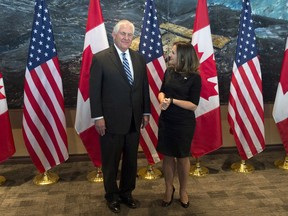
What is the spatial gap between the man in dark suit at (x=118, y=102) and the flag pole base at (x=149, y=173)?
68cm

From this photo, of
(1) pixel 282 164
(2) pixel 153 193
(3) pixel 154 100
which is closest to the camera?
(2) pixel 153 193

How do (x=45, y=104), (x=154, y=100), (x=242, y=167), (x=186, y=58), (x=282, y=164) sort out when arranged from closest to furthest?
(x=186, y=58) < (x=45, y=104) < (x=154, y=100) < (x=242, y=167) < (x=282, y=164)

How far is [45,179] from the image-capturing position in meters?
3.65

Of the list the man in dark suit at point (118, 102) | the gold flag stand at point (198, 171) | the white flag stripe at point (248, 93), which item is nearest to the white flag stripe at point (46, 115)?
the man in dark suit at point (118, 102)

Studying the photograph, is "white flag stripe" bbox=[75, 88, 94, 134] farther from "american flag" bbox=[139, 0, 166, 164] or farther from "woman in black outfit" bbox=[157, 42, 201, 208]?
"woman in black outfit" bbox=[157, 42, 201, 208]

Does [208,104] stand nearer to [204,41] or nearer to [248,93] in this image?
[248,93]

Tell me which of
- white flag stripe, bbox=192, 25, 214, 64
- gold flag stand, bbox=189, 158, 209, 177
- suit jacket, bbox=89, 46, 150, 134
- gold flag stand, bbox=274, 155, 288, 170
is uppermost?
white flag stripe, bbox=192, 25, 214, 64

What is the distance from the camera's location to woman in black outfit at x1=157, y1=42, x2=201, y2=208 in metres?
2.74

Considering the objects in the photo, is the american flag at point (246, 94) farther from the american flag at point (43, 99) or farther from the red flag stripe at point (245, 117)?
the american flag at point (43, 99)

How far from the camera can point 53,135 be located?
355 centimetres

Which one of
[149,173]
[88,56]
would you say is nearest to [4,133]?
[88,56]

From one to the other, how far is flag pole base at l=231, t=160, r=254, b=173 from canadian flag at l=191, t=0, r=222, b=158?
0.43 meters

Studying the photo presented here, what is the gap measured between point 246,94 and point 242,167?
85 centimetres

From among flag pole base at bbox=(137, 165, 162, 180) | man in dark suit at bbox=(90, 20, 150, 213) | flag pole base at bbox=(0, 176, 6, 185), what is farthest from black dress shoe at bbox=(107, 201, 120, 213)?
flag pole base at bbox=(0, 176, 6, 185)
